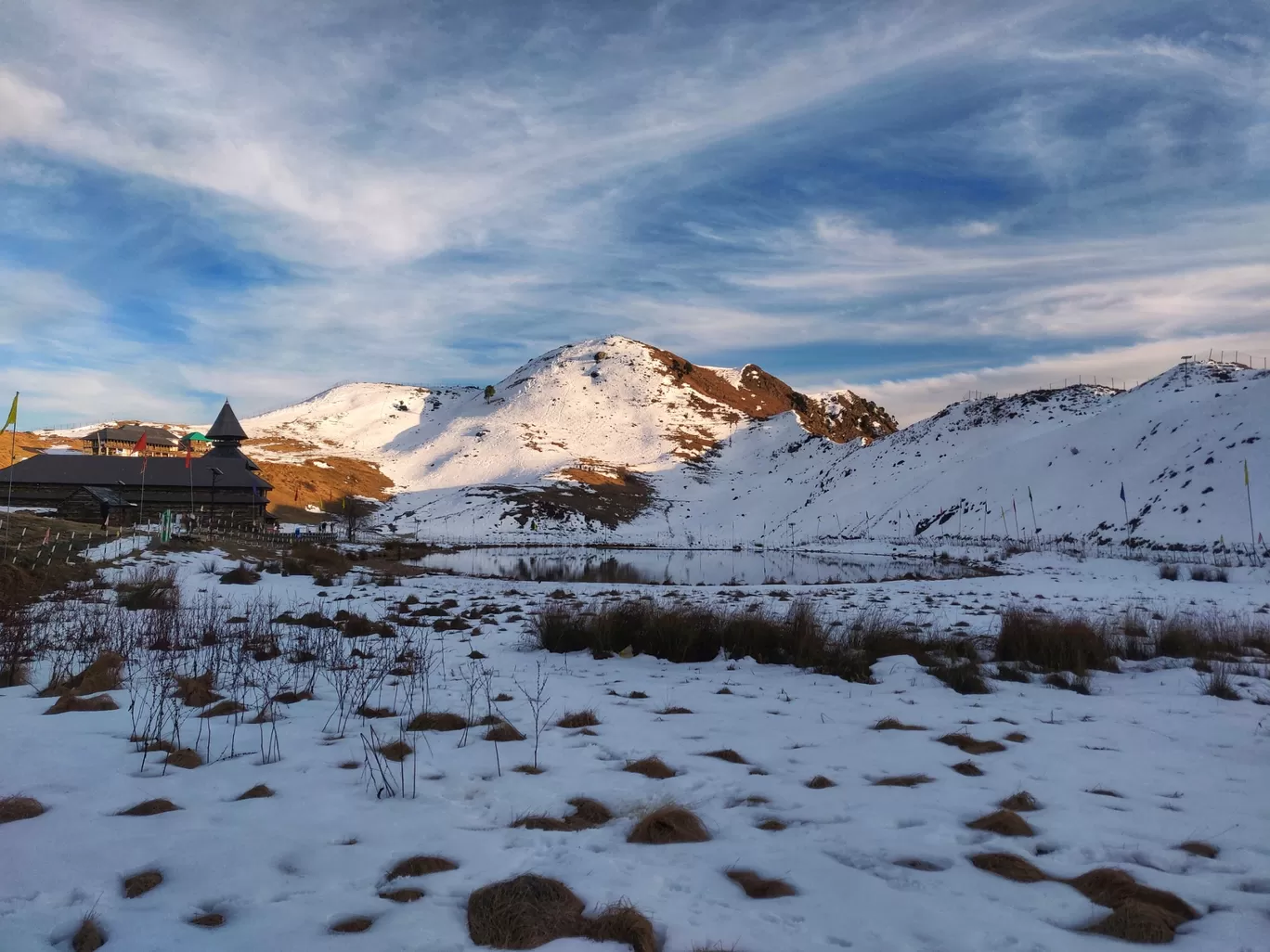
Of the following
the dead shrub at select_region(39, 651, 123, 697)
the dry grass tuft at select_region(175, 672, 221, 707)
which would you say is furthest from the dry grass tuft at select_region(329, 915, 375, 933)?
the dead shrub at select_region(39, 651, 123, 697)

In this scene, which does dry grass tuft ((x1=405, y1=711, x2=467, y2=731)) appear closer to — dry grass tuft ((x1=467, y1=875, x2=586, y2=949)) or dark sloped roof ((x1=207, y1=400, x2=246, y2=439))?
dry grass tuft ((x1=467, y1=875, x2=586, y2=949))

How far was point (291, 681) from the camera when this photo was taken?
26.9 feet

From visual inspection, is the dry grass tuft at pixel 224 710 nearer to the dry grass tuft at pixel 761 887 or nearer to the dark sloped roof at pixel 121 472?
the dry grass tuft at pixel 761 887

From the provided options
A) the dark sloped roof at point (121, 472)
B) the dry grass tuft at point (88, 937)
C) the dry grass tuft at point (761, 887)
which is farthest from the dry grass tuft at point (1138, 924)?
the dark sloped roof at point (121, 472)

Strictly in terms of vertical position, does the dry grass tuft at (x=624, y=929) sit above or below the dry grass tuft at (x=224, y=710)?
below

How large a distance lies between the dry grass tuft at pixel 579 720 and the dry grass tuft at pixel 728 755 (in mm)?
1287

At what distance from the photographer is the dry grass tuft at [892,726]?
6.63 m

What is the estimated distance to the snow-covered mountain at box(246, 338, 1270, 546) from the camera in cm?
4131

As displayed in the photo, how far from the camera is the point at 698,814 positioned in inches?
183

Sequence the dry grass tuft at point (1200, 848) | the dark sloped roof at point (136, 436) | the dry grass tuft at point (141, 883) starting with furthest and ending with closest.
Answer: the dark sloped roof at point (136, 436) → the dry grass tuft at point (1200, 848) → the dry grass tuft at point (141, 883)

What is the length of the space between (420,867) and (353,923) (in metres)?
0.58

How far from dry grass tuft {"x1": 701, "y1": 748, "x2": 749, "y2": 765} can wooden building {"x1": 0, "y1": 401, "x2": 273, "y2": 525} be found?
168 feet

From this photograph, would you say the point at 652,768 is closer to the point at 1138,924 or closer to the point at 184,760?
the point at 1138,924

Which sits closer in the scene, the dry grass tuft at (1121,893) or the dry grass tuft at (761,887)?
the dry grass tuft at (1121,893)
